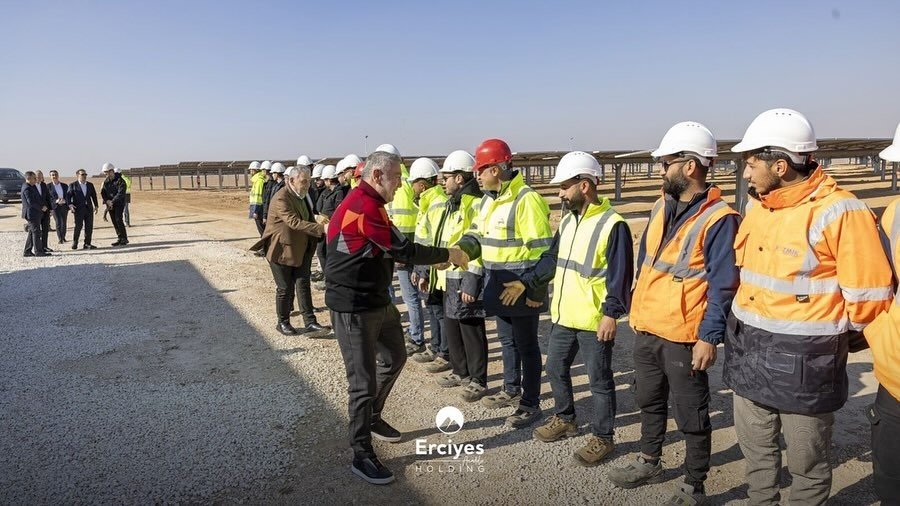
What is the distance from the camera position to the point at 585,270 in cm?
357

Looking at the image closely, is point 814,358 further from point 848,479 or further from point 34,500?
point 34,500

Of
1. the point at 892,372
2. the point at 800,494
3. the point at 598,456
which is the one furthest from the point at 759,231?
the point at 598,456

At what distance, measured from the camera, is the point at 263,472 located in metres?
3.56

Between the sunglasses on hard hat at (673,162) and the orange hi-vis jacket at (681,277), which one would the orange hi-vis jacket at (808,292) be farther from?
the sunglasses on hard hat at (673,162)

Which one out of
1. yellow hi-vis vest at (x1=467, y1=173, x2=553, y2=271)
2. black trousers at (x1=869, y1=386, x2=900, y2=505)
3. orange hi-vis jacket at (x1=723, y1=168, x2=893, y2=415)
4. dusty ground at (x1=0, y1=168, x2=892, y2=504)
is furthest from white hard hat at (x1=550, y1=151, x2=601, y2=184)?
black trousers at (x1=869, y1=386, x2=900, y2=505)

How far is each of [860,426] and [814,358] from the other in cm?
221

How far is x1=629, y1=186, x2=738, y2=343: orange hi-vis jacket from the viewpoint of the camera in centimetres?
296

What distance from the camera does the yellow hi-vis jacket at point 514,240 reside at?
4.10m

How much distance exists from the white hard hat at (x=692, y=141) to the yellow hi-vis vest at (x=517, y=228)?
112 cm

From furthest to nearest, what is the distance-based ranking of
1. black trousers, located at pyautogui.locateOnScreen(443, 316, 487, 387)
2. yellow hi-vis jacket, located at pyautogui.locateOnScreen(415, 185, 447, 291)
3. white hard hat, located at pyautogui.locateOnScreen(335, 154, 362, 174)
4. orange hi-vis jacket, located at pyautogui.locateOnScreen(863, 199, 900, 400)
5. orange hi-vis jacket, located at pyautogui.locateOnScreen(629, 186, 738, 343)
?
1. white hard hat, located at pyautogui.locateOnScreen(335, 154, 362, 174)
2. yellow hi-vis jacket, located at pyautogui.locateOnScreen(415, 185, 447, 291)
3. black trousers, located at pyautogui.locateOnScreen(443, 316, 487, 387)
4. orange hi-vis jacket, located at pyautogui.locateOnScreen(629, 186, 738, 343)
5. orange hi-vis jacket, located at pyautogui.locateOnScreen(863, 199, 900, 400)

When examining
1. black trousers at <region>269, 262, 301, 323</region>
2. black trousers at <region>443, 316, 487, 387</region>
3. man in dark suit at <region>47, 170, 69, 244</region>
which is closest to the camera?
black trousers at <region>443, 316, 487, 387</region>

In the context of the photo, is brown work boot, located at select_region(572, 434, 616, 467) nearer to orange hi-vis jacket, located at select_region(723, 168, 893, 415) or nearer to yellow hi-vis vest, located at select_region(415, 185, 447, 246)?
orange hi-vis jacket, located at select_region(723, 168, 893, 415)

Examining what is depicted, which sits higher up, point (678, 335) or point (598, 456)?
point (678, 335)

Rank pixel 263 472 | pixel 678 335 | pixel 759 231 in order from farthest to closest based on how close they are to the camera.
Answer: pixel 263 472, pixel 678 335, pixel 759 231
